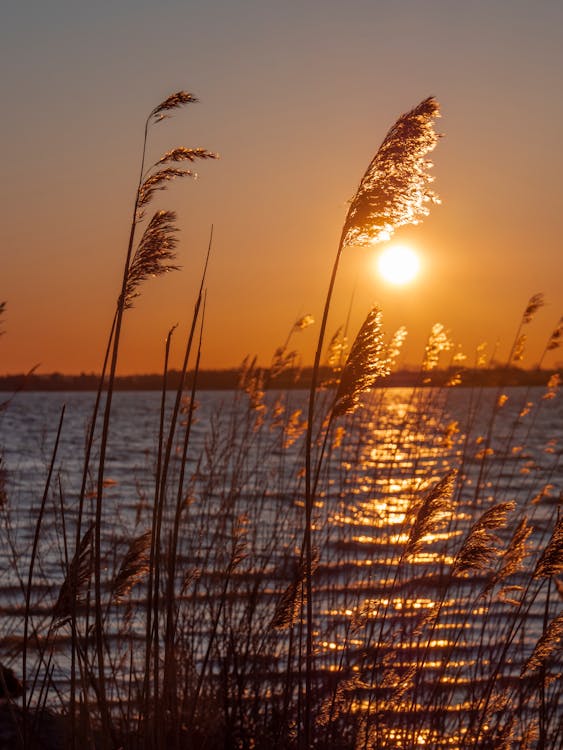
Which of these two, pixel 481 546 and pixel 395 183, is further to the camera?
Answer: pixel 481 546

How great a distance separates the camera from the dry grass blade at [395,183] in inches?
86.8

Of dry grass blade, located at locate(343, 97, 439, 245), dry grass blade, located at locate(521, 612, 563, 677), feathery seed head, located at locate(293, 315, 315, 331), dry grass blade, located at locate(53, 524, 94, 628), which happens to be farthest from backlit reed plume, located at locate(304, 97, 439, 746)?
feathery seed head, located at locate(293, 315, 315, 331)

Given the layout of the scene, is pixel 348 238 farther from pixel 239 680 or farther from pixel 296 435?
pixel 296 435

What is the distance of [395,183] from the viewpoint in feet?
7.45

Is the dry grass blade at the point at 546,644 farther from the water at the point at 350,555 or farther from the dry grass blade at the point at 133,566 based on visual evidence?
the dry grass blade at the point at 133,566

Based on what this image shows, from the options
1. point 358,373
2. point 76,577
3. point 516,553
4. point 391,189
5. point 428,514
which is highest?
point 391,189

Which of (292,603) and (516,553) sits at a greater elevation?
(516,553)

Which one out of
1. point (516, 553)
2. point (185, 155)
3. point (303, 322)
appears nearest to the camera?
point (185, 155)

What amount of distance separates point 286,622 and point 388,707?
0.81 meters

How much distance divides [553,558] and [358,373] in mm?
889

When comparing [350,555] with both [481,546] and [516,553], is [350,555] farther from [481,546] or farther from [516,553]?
[481,546]

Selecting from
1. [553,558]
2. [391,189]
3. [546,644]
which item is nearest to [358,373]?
[391,189]

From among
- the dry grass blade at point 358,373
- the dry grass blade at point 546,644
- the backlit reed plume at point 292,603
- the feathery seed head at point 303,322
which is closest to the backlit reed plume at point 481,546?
the dry grass blade at point 546,644

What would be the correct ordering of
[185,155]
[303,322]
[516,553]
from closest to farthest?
[185,155], [516,553], [303,322]
